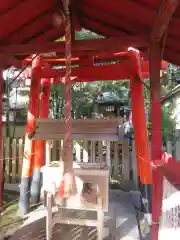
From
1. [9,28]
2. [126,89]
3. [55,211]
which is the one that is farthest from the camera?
[126,89]

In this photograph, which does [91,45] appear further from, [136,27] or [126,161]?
[126,161]

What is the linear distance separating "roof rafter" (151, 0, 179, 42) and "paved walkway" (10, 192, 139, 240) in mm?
2734

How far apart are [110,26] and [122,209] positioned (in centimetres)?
331

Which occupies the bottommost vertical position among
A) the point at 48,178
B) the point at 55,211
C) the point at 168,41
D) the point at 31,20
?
the point at 55,211

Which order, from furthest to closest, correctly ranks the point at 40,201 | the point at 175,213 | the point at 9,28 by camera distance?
the point at 40,201
the point at 9,28
the point at 175,213

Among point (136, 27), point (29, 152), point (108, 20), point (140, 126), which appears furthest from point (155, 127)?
point (29, 152)

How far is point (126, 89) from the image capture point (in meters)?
9.12

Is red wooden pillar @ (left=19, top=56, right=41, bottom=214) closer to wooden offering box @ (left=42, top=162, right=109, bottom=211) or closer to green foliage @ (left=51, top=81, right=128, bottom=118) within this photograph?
wooden offering box @ (left=42, top=162, right=109, bottom=211)

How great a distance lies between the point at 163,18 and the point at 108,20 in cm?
126

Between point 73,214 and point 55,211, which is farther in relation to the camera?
point 73,214

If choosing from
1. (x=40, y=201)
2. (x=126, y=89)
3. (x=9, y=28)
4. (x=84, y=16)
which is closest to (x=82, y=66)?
(x=84, y=16)

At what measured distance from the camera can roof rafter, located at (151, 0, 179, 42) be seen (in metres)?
1.95

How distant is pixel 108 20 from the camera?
129 inches

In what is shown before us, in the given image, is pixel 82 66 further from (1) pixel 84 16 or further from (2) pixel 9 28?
(2) pixel 9 28
